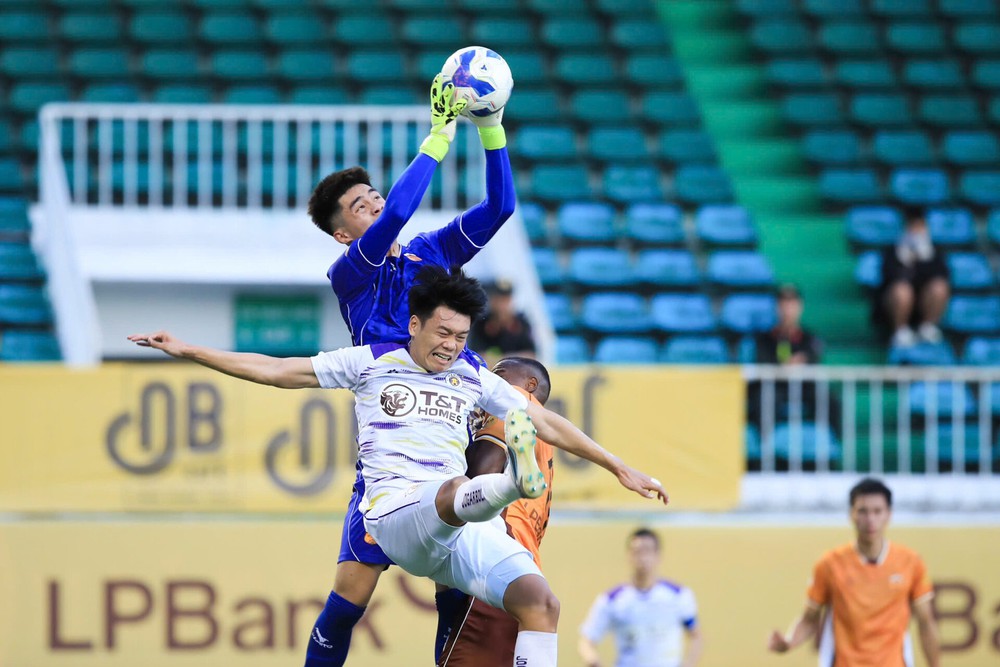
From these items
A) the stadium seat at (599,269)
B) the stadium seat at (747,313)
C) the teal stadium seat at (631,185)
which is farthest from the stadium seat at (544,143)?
the stadium seat at (747,313)

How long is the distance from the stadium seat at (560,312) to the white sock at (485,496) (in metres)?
7.05

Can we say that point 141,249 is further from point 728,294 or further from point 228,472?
point 728,294

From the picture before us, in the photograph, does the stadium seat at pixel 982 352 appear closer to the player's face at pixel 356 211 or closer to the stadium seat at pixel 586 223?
the stadium seat at pixel 586 223

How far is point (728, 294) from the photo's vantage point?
12781mm

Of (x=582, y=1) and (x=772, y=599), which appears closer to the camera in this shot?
(x=772, y=599)

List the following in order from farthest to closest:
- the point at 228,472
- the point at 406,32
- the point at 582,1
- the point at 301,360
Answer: the point at 582,1, the point at 406,32, the point at 228,472, the point at 301,360

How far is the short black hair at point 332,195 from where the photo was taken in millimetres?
5969

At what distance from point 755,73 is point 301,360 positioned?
11.5 m

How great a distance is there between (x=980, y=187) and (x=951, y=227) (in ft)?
2.86

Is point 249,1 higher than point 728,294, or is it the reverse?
point 249,1

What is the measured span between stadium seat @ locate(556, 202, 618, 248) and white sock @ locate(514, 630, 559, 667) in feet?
26.2

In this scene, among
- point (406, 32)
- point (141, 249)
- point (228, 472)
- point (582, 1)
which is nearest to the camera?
point (228, 472)

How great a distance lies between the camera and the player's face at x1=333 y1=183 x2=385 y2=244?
5.93m

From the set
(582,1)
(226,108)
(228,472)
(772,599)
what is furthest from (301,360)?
(582,1)
